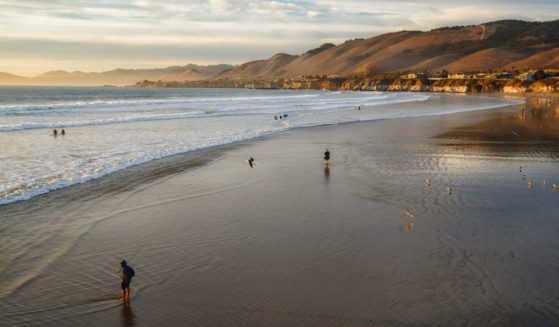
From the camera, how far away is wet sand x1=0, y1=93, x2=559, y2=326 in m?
7.68

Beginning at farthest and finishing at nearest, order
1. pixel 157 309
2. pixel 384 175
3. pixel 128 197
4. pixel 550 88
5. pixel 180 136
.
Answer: pixel 550 88 → pixel 180 136 → pixel 384 175 → pixel 128 197 → pixel 157 309

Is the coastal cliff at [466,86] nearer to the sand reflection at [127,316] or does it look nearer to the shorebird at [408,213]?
the shorebird at [408,213]

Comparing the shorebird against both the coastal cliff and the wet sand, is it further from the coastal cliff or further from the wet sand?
the coastal cliff

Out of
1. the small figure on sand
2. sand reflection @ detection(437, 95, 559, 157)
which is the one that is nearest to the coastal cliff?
sand reflection @ detection(437, 95, 559, 157)

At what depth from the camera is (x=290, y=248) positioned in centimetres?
1034

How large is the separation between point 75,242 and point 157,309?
3819 millimetres

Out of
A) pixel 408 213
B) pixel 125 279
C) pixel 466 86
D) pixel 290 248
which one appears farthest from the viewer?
pixel 466 86

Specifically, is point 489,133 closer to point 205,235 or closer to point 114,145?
point 114,145

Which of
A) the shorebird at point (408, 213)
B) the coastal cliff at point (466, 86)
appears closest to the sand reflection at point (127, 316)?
the shorebird at point (408, 213)

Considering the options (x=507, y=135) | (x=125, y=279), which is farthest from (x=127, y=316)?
(x=507, y=135)

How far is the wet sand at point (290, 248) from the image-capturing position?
768cm

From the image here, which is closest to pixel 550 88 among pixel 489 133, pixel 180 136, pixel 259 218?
pixel 489 133

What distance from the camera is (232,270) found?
30.1 ft

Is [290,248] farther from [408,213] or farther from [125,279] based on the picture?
[408,213]
